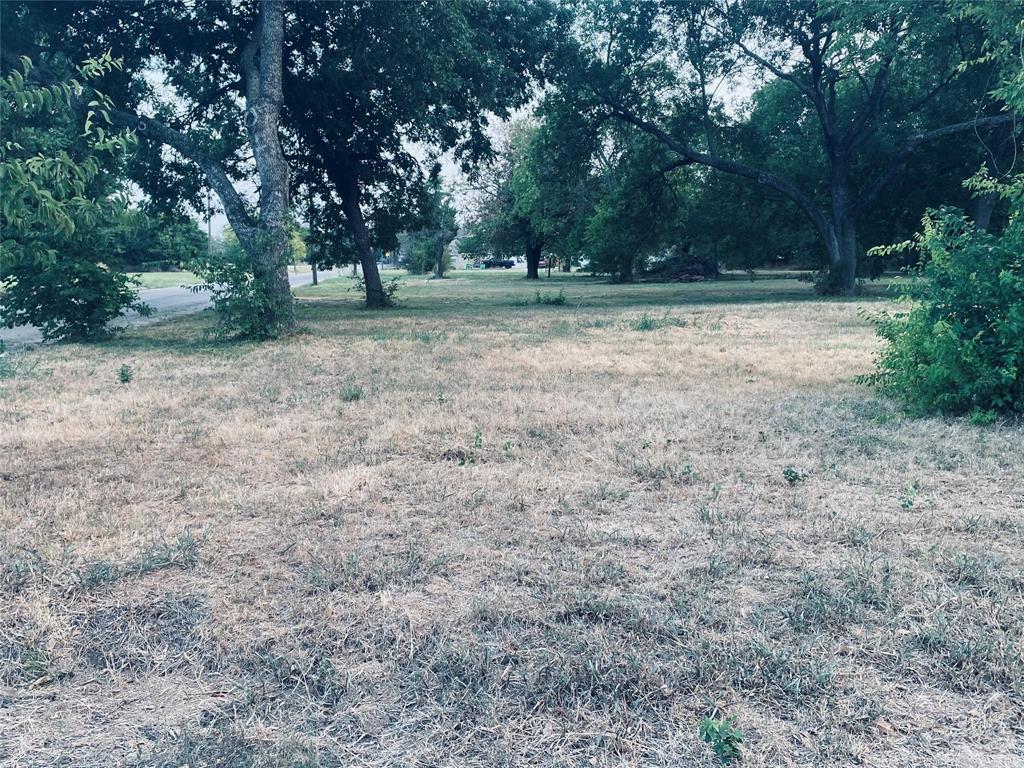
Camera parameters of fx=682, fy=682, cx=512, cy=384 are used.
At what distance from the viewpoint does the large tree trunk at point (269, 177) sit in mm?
11656

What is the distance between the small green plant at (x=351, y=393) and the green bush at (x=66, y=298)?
21.6 ft

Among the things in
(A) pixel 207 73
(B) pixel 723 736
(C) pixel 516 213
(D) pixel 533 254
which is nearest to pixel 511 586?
(B) pixel 723 736

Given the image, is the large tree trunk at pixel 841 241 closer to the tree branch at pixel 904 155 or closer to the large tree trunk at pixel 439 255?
the tree branch at pixel 904 155

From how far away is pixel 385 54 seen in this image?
13.9 metres

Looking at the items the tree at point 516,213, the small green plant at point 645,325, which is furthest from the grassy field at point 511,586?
the tree at point 516,213

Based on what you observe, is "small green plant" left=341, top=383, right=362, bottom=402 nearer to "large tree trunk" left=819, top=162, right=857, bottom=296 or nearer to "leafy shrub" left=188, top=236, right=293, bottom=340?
"leafy shrub" left=188, top=236, right=293, bottom=340

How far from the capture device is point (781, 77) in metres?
20.9

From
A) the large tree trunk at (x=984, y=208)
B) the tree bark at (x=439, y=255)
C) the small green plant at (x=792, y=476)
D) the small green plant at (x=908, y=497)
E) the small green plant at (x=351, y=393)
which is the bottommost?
the small green plant at (x=908, y=497)

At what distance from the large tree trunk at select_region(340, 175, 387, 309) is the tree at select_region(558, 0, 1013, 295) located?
22.6 ft

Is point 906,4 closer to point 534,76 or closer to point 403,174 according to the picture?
point 534,76

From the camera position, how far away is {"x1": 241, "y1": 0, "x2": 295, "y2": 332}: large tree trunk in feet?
38.2

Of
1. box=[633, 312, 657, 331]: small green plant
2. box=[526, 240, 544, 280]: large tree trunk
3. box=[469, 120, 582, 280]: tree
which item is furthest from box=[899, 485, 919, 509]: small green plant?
box=[526, 240, 544, 280]: large tree trunk

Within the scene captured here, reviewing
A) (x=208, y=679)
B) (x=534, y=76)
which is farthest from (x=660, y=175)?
(x=208, y=679)

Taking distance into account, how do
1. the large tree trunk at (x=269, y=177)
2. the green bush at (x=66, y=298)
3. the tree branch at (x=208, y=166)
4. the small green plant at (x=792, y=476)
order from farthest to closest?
the tree branch at (x=208, y=166)
the large tree trunk at (x=269, y=177)
the green bush at (x=66, y=298)
the small green plant at (x=792, y=476)
